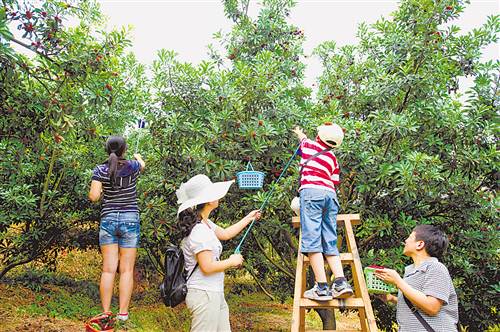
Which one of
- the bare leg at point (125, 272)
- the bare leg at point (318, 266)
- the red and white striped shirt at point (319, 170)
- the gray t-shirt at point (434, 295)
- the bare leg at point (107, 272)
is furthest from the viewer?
the bare leg at point (125, 272)

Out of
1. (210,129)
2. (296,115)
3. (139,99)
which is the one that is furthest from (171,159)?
(296,115)

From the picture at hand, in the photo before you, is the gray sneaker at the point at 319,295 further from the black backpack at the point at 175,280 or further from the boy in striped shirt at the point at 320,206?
the black backpack at the point at 175,280

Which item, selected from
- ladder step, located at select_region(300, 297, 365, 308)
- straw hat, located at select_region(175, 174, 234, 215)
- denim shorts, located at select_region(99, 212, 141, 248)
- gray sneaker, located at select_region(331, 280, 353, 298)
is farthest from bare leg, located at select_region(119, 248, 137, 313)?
gray sneaker, located at select_region(331, 280, 353, 298)

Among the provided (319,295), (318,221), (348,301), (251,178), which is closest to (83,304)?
(251,178)

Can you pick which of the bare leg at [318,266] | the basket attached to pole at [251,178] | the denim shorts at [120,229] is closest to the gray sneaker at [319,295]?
the bare leg at [318,266]

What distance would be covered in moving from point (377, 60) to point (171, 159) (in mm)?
3301

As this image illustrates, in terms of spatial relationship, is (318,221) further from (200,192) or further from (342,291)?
(200,192)

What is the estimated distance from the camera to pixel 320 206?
423 cm

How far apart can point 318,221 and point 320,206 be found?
0.44ft

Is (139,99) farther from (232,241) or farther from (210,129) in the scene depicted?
(232,241)

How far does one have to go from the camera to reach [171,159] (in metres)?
6.15

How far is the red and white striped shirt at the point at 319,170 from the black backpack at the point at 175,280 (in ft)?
4.52

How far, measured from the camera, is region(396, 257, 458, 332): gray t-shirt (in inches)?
122

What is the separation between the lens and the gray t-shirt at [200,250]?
343cm
